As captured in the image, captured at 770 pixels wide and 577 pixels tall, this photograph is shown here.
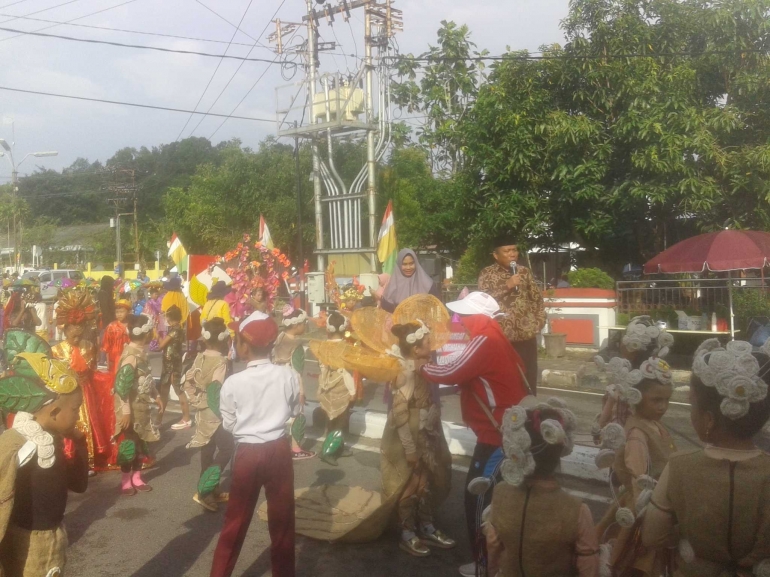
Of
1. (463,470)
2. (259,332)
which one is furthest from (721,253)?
(259,332)

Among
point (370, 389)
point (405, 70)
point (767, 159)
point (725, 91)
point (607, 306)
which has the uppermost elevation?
point (405, 70)

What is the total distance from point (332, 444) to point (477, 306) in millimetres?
3156

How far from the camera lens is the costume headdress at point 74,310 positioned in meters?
7.05

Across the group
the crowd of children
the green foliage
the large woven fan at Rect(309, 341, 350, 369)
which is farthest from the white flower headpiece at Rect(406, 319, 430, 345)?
Answer: the green foliage

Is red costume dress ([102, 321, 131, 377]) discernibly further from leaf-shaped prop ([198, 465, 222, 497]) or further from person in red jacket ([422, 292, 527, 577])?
person in red jacket ([422, 292, 527, 577])

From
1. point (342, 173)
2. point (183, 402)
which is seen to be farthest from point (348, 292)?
point (342, 173)

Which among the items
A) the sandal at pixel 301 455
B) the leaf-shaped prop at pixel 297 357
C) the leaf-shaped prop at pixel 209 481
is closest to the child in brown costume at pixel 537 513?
the leaf-shaped prop at pixel 209 481

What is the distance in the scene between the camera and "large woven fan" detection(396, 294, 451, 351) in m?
5.41

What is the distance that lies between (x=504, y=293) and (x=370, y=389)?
5.80 m

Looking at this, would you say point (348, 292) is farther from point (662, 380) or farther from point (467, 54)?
point (467, 54)

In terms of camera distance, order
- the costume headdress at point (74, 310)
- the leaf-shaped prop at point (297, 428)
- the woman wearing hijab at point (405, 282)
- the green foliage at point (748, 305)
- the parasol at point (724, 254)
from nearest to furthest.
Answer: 1. the costume headdress at point (74, 310)
2. the leaf-shaped prop at point (297, 428)
3. the woman wearing hijab at point (405, 282)
4. the parasol at point (724, 254)
5. the green foliage at point (748, 305)

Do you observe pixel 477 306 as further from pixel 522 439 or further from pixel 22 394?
pixel 22 394

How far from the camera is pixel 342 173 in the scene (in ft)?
103

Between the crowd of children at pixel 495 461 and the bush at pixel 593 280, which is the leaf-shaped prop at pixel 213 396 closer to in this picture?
the crowd of children at pixel 495 461
